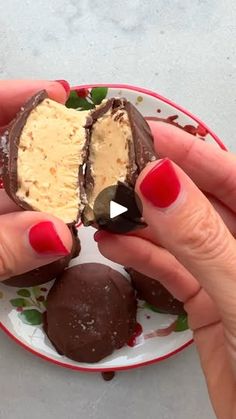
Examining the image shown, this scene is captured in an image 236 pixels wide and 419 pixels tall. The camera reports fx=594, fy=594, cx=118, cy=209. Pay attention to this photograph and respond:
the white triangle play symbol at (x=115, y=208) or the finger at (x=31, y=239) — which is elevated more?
the white triangle play symbol at (x=115, y=208)

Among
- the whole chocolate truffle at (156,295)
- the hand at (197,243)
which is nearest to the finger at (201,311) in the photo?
the hand at (197,243)

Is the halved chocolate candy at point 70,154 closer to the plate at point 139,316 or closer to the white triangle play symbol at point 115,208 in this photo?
the white triangle play symbol at point 115,208

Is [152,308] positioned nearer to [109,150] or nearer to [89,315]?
[89,315]

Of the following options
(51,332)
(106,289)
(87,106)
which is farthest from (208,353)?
(87,106)

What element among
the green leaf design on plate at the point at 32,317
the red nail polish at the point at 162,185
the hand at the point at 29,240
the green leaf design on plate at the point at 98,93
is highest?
the red nail polish at the point at 162,185

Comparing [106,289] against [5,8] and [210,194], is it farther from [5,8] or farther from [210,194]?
[5,8]

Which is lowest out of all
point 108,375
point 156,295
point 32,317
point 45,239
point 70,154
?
point 108,375

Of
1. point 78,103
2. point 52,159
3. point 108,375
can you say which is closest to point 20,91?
point 78,103
